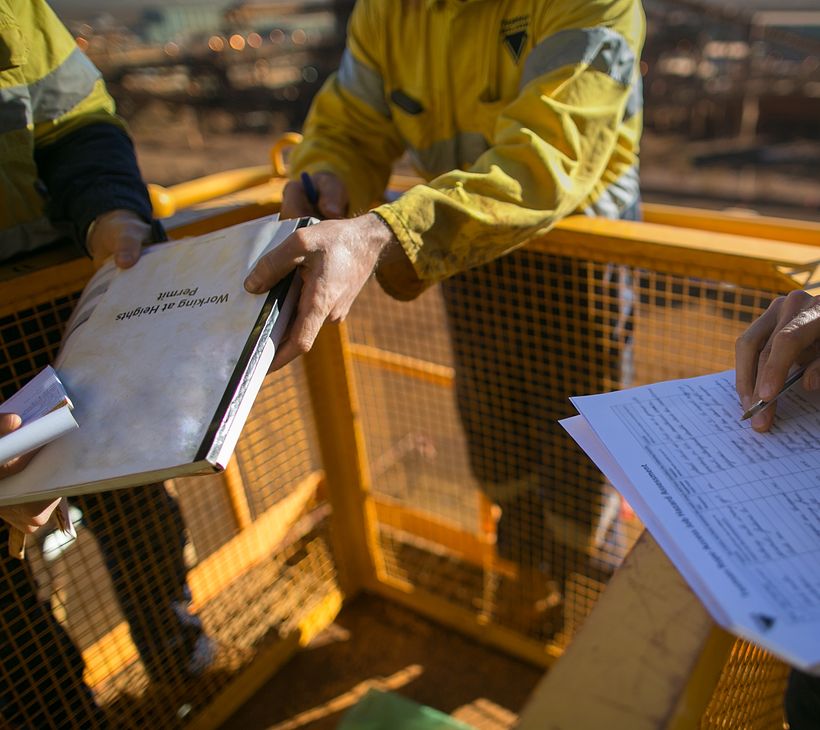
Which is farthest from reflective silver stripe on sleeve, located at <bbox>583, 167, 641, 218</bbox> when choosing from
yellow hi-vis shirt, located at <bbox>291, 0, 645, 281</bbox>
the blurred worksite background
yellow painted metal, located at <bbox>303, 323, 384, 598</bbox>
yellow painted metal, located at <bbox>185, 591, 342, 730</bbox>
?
the blurred worksite background

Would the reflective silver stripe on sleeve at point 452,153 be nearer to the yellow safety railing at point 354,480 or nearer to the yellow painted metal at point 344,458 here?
the yellow safety railing at point 354,480

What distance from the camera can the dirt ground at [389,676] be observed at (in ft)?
6.92

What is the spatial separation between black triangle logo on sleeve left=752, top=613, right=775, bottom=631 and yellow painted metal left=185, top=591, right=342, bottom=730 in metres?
1.75

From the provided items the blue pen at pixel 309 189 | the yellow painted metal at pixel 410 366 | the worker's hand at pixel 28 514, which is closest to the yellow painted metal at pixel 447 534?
the yellow painted metal at pixel 410 366

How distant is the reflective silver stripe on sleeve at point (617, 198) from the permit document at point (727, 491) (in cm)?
68

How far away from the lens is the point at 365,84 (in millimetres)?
1781

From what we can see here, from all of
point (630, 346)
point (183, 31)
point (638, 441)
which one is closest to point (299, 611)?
point (630, 346)

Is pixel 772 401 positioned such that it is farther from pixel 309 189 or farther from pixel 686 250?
pixel 309 189

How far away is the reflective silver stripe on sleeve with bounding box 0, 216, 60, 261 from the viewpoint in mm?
1452

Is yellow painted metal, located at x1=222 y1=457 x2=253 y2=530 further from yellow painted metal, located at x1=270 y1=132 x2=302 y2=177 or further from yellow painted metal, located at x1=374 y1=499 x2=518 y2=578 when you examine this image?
yellow painted metal, located at x1=270 y1=132 x2=302 y2=177

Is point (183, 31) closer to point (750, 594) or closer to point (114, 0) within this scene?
point (114, 0)

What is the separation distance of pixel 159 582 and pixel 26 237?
0.88m

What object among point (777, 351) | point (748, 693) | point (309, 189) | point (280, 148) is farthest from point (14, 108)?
point (748, 693)

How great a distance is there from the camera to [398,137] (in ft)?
6.17
